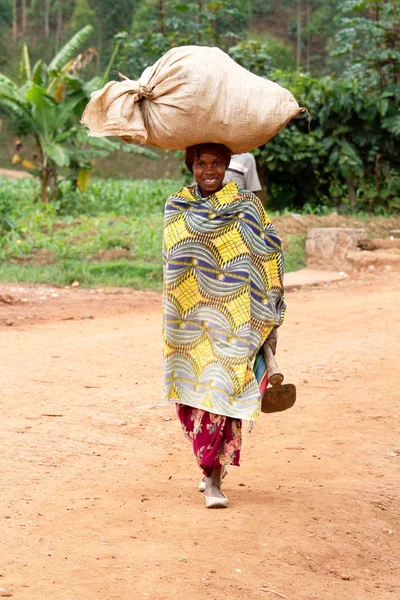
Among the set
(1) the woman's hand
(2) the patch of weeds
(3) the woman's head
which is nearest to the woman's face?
(3) the woman's head

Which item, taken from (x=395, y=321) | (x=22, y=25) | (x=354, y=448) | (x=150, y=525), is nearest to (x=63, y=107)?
(x=395, y=321)

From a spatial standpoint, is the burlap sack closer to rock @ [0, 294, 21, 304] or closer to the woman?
the woman

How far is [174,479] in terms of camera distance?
445cm

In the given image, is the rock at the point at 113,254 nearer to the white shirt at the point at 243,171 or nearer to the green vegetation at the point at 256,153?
the green vegetation at the point at 256,153

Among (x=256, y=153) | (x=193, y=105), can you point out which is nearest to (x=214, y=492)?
(x=193, y=105)

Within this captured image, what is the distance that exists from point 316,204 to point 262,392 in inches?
466

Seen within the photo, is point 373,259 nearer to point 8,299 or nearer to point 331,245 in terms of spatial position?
point 331,245

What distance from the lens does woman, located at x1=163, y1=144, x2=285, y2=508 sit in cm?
384

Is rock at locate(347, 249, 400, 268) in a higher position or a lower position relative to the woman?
lower

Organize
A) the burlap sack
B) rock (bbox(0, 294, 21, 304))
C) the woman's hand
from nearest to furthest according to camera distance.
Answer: the burlap sack < the woman's hand < rock (bbox(0, 294, 21, 304))

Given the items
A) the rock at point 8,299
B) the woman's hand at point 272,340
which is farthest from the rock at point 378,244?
the woman's hand at point 272,340

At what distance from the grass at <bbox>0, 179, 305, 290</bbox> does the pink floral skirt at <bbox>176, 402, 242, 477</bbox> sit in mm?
6637

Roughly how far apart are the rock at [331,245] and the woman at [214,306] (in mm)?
7868

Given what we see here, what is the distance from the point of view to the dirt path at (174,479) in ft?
10.1
